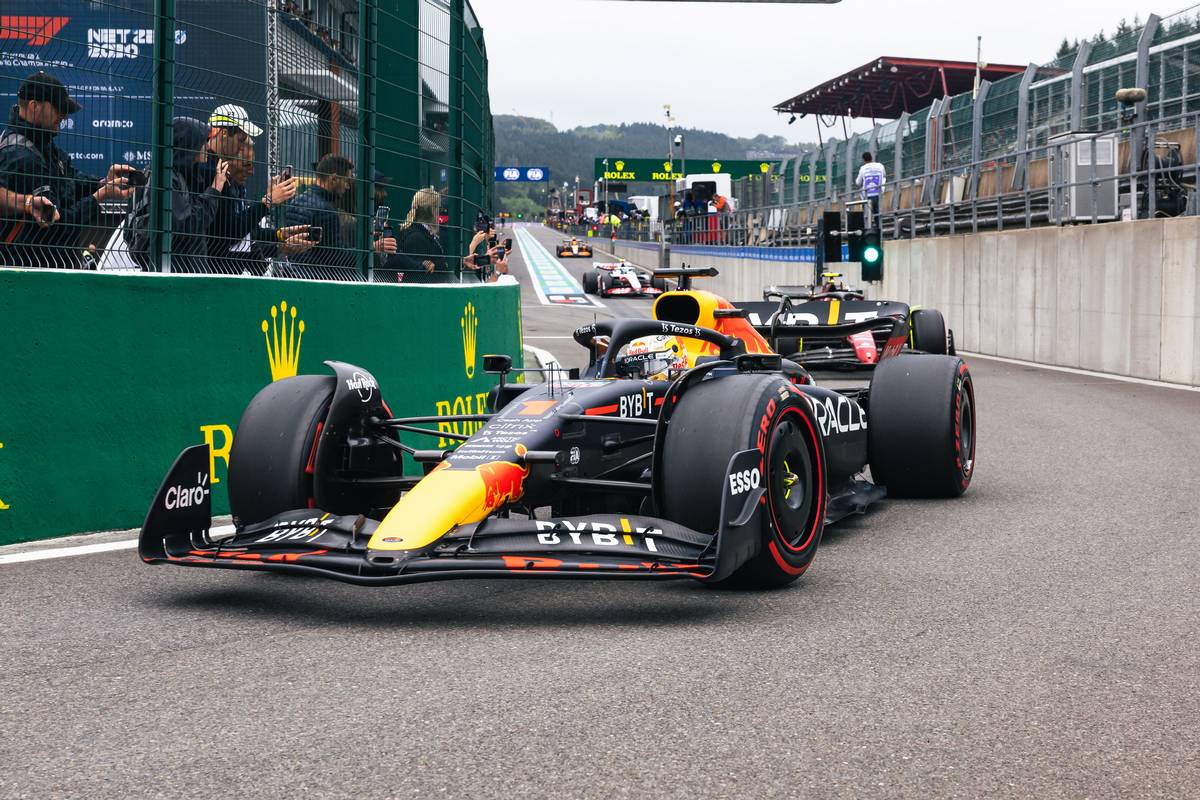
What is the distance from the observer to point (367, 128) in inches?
339

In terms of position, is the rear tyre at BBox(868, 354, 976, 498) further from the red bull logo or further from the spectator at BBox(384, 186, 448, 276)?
the spectator at BBox(384, 186, 448, 276)

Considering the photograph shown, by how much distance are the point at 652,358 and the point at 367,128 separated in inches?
106

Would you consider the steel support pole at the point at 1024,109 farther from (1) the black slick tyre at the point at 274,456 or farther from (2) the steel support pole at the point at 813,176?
(1) the black slick tyre at the point at 274,456

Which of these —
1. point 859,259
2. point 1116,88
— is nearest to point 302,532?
point 859,259

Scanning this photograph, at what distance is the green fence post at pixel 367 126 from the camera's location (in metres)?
8.55

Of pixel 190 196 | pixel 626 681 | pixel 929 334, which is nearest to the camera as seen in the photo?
pixel 626 681

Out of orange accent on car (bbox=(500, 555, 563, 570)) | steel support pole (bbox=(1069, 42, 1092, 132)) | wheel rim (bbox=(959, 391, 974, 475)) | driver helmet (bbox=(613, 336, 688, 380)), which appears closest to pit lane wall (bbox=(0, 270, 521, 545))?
driver helmet (bbox=(613, 336, 688, 380))

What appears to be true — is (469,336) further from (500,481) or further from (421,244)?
(500,481)

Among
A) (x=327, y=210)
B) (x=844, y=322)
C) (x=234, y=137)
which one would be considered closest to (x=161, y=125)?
(x=234, y=137)

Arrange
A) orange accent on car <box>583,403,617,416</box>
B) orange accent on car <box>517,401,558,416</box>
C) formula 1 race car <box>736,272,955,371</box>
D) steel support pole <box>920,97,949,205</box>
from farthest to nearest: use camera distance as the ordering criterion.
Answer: steel support pole <box>920,97,949,205</box> < formula 1 race car <box>736,272,955,371</box> < orange accent on car <box>583,403,617,416</box> < orange accent on car <box>517,401,558,416</box>

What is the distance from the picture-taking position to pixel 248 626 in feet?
15.5

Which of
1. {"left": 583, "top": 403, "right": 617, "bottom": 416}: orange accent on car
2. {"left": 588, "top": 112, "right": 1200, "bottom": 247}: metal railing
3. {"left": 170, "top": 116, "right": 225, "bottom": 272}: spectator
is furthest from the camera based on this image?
{"left": 588, "top": 112, "right": 1200, "bottom": 247}: metal railing

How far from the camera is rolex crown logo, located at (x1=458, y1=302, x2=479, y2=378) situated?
384 inches

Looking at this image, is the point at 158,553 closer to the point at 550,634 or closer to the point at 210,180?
the point at 550,634
